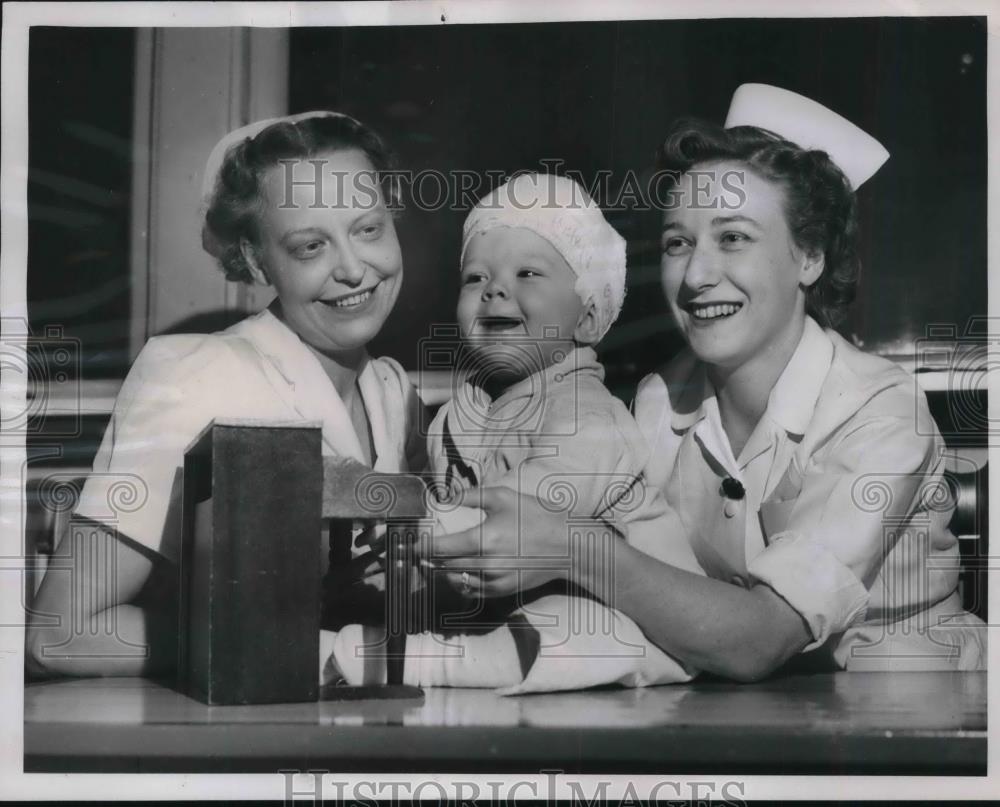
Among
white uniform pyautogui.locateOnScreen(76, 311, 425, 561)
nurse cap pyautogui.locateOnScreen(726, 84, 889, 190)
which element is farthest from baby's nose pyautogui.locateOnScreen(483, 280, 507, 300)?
nurse cap pyautogui.locateOnScreen(726, 84, 889, 190)

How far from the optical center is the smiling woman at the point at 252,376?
13.3 ft

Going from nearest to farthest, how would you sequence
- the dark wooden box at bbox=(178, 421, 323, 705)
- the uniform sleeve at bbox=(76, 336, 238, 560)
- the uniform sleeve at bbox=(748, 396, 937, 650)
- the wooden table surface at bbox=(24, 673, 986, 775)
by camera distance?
the dark wooden box at bbox=(178, 421, 323, 705), the wooden table surface at bbox=(24, 673, 986, 775), the uniform sleeve at bbox=(748, 396, 937, 650), the uniform sleeve at bbox=(76, 336, 238, 560)

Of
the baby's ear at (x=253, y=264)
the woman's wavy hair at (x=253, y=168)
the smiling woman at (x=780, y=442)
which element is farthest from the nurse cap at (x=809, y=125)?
the baby's ear at (x=253, y=264)

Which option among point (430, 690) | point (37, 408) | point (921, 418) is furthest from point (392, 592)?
point (921, 418)

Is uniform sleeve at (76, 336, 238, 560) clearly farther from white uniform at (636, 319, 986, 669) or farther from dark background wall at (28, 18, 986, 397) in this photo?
white uniform at (636, 319, 986, 669)

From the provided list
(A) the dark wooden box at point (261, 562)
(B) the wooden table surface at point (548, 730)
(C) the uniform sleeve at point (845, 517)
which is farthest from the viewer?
(C) the uniform sleeve at point (845, 517)

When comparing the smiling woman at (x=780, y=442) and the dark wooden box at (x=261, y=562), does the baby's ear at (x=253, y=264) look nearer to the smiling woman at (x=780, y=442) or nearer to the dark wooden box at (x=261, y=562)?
the dark wooden box at (x=261, y=562)

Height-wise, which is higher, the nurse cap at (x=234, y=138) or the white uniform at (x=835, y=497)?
the nurse cap at (x=234, y=138)

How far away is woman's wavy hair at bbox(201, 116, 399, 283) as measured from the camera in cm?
420

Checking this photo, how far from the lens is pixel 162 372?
4141 millimetres

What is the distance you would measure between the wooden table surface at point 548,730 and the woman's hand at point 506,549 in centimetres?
30

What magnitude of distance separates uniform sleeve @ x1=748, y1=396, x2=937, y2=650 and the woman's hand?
541 mm

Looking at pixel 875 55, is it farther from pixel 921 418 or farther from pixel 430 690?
pixel 430 690

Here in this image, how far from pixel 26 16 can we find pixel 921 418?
285cm
